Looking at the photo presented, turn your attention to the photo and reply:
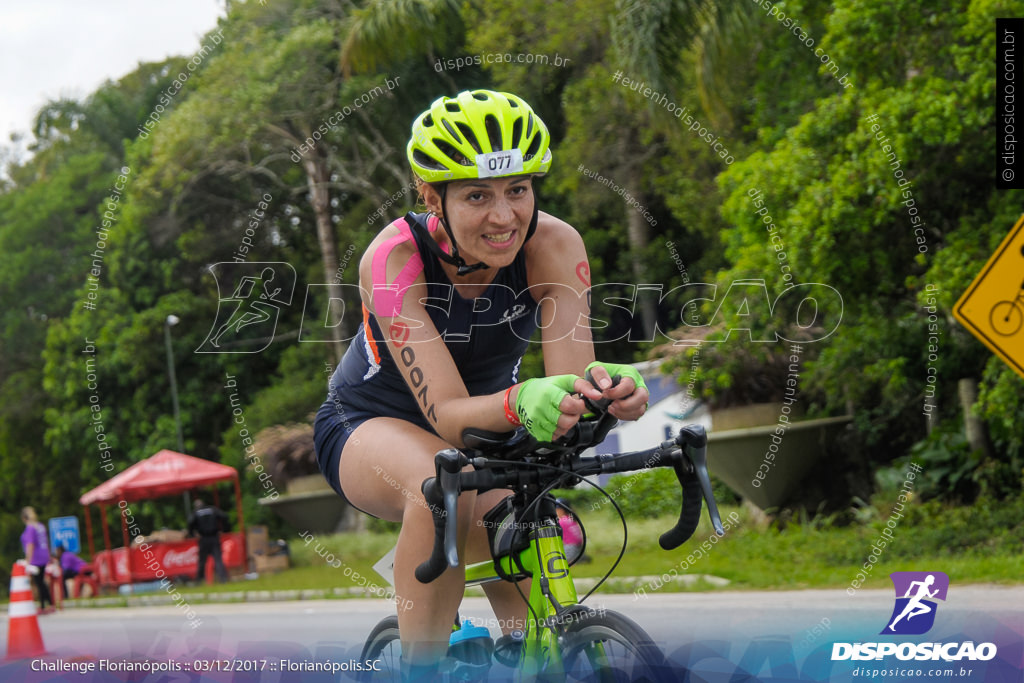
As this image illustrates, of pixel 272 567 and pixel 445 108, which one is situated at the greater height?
pixel 445 108

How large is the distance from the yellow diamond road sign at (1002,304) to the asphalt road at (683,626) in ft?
4.77

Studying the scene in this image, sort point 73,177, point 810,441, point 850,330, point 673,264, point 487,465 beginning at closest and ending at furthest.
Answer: point 487,465 < point 850,330 < point 810,441 < point 673,264 < point 73,177

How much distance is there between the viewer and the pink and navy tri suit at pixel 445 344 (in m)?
3.04

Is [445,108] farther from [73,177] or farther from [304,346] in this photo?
[73,177]

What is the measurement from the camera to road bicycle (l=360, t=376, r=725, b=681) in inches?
96.4

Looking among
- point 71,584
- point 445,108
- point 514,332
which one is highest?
point 445,108

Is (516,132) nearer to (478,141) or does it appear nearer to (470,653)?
(478,141)

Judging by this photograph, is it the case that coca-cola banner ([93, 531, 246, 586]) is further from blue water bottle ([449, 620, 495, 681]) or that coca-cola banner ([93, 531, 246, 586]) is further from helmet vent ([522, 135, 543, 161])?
helmet vent ([522, 135, 543, 161])

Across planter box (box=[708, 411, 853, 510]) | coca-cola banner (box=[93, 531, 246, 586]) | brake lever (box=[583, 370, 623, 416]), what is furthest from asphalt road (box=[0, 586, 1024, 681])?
coca-cola banner (box=[93, 531, 246, 586])

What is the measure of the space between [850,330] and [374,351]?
312 inches

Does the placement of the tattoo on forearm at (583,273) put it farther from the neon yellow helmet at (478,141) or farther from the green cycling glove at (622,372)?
the green cycling glove at (622,372)

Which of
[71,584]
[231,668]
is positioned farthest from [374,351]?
[71,584]

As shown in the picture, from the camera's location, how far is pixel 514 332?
319 cm

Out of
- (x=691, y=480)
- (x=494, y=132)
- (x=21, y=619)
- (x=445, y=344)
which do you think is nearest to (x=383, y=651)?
(x=445, y=344)
